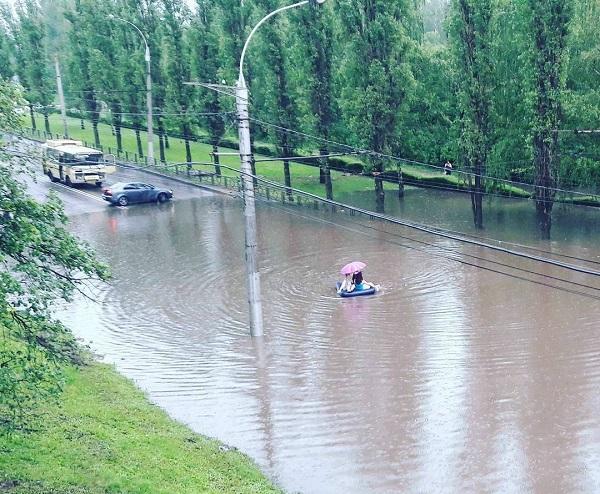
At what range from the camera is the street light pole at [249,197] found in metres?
18.7

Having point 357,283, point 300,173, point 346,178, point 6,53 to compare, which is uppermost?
point 6,53

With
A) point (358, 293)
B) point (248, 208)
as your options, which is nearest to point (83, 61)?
point (358, 293)

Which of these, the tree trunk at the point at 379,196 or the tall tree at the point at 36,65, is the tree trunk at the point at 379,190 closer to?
the tree trunk at the point at 379,196

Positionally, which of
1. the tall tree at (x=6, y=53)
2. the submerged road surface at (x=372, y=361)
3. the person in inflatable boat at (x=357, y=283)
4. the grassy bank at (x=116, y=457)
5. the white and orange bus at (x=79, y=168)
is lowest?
the submerged road surface at (x=372, y=361)

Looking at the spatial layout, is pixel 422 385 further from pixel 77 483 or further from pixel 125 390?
pixel 77 483

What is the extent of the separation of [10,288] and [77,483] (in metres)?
3.42

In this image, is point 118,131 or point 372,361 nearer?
point 372,361

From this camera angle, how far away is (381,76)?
39562 millimetres

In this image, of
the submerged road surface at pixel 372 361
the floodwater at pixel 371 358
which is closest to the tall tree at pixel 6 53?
the floodwater at pixel 371 358

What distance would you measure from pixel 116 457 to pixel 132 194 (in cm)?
3055

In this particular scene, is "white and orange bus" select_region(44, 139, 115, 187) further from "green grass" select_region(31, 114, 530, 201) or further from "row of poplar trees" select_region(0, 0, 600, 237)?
"green grass" select_region(31, 114, 530, 201)

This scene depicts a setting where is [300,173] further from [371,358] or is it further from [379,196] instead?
[371,358]

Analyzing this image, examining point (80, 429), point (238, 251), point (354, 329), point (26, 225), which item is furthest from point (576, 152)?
point (26, 225)

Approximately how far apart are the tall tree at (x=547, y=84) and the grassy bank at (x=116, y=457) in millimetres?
21142
